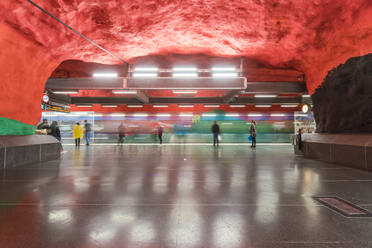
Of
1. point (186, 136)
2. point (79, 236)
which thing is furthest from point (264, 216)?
point (186, 136)

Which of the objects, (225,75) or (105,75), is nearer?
(225,75)

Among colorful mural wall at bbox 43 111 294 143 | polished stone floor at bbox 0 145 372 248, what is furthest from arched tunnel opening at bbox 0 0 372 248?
colorful mural wall at bbox 43 111 294 143

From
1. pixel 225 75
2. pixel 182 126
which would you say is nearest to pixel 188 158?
pixel 225 75

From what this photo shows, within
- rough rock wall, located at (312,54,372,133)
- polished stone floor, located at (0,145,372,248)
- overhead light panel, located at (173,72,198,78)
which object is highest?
overhead light panel, located at (173,72,198,78)

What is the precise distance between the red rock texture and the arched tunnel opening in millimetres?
41

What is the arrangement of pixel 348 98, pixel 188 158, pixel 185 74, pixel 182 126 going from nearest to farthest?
pixel 348 98 → pixel 188 158 → pixel 185 74 → pixel 182 126

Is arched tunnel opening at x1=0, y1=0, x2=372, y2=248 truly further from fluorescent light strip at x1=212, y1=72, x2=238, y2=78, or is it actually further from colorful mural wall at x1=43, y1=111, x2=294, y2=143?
colorful mural wall at x1=43, y1=111, x2=294, y2=143

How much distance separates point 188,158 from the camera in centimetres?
749

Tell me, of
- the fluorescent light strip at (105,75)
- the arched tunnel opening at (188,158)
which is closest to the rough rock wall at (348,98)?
the arched tunnel opening at (188,158)

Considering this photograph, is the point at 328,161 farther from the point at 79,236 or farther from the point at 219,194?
the point at 79,236

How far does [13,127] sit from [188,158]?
18.4 feet

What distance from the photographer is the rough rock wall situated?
5.55 m

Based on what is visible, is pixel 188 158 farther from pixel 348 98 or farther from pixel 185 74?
pixel 348 98

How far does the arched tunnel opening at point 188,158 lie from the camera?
6.51 ft
